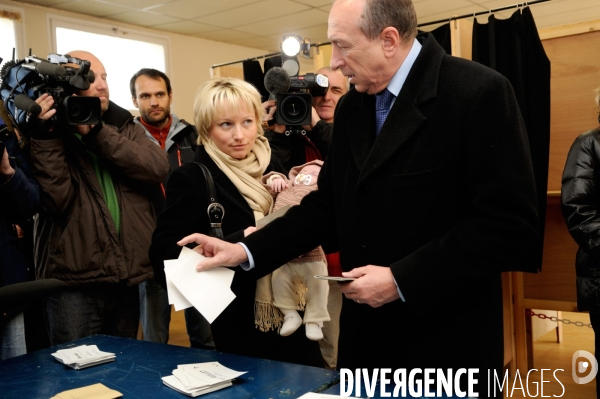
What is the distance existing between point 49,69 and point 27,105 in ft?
0.61

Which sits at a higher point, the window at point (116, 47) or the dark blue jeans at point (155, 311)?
the window at point (116, 47)

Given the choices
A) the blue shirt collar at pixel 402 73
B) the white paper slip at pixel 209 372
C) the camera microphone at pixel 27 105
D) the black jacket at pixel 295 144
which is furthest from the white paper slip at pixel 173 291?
the black jacket at pixel 295 144

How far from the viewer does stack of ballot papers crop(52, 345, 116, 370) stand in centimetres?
146

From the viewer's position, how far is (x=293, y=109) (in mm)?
2453

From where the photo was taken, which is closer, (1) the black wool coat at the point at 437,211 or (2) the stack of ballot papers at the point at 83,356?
(1) the black wool coat at the point at 437,211

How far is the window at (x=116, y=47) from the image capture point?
5.84 m

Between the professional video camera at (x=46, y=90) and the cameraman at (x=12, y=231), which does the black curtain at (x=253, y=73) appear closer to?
the professional video camera at (x=46, y=90)

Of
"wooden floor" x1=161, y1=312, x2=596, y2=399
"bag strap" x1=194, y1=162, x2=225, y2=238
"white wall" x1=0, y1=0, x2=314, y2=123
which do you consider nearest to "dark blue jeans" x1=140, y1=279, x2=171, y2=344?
"bag strap" x1=194, y1=162, x2=225, y2=238

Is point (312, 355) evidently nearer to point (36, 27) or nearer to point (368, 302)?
point (368, 302)

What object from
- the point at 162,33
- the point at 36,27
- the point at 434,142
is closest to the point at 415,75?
the point at 434,142

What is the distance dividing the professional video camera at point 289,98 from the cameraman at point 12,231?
1001 mm

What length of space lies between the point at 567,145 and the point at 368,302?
252cm

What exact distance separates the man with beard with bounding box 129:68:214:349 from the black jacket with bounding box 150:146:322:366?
92 cm

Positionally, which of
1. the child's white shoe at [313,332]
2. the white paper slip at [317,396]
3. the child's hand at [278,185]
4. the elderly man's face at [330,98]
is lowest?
the child's white shoe at [313,332]
